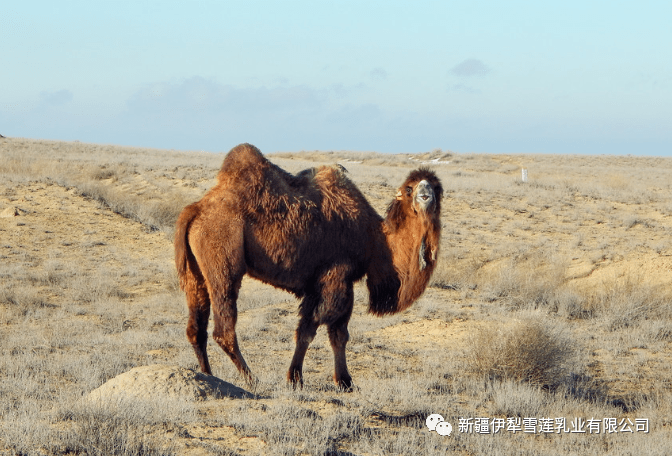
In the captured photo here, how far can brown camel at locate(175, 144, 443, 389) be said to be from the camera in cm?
717

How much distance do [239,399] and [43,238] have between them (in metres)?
12.4

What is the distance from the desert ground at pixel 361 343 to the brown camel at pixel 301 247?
73 cm

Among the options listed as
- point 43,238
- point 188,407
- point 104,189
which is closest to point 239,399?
point 188,407

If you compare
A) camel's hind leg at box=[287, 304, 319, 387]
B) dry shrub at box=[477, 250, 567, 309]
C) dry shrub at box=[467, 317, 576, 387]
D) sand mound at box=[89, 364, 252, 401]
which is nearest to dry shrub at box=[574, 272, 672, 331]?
dry shrub at box=[477, 250, 567, 309]

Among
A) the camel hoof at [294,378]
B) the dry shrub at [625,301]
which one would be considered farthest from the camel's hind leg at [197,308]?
the dry shrub at [625,301]

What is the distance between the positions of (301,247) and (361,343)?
3.57 metres

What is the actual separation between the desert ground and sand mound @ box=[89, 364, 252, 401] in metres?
0.02

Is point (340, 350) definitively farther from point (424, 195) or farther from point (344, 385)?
point (424, 195)

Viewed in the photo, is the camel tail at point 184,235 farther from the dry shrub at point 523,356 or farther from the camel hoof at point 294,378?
the dry shrub at point 523,356

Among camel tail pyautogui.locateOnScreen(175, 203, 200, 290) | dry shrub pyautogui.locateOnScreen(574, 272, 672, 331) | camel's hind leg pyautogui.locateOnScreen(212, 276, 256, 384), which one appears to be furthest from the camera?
dry shrub pyautogui.locateOnScreen(574, 272, 672, 331)

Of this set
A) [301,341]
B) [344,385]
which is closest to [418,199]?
[301,341]

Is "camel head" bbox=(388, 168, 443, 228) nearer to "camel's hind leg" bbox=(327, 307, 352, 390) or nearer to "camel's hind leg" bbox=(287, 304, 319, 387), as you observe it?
"camel's hind leg" bbox=(327, 307, 352, 390)

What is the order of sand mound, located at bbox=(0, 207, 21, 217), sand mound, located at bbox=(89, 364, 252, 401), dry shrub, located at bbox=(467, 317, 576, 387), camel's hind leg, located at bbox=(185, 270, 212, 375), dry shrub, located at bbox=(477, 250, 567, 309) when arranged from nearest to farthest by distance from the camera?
sand mound, located at bbox=(89, 364, 252, 401) → camel's hind leg, located at bbox=(185, 270, 212, 375) → dry shrub, located at bbox=(467, 317, 576, 387) → dry shrub, located at bbox=(477, 250, 567, 309) → sand mound, located at bbox=(0, 207, 21, 217)

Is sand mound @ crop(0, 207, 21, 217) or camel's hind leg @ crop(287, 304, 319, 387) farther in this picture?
sand mound @ crop(0, 207, 21, 217)
